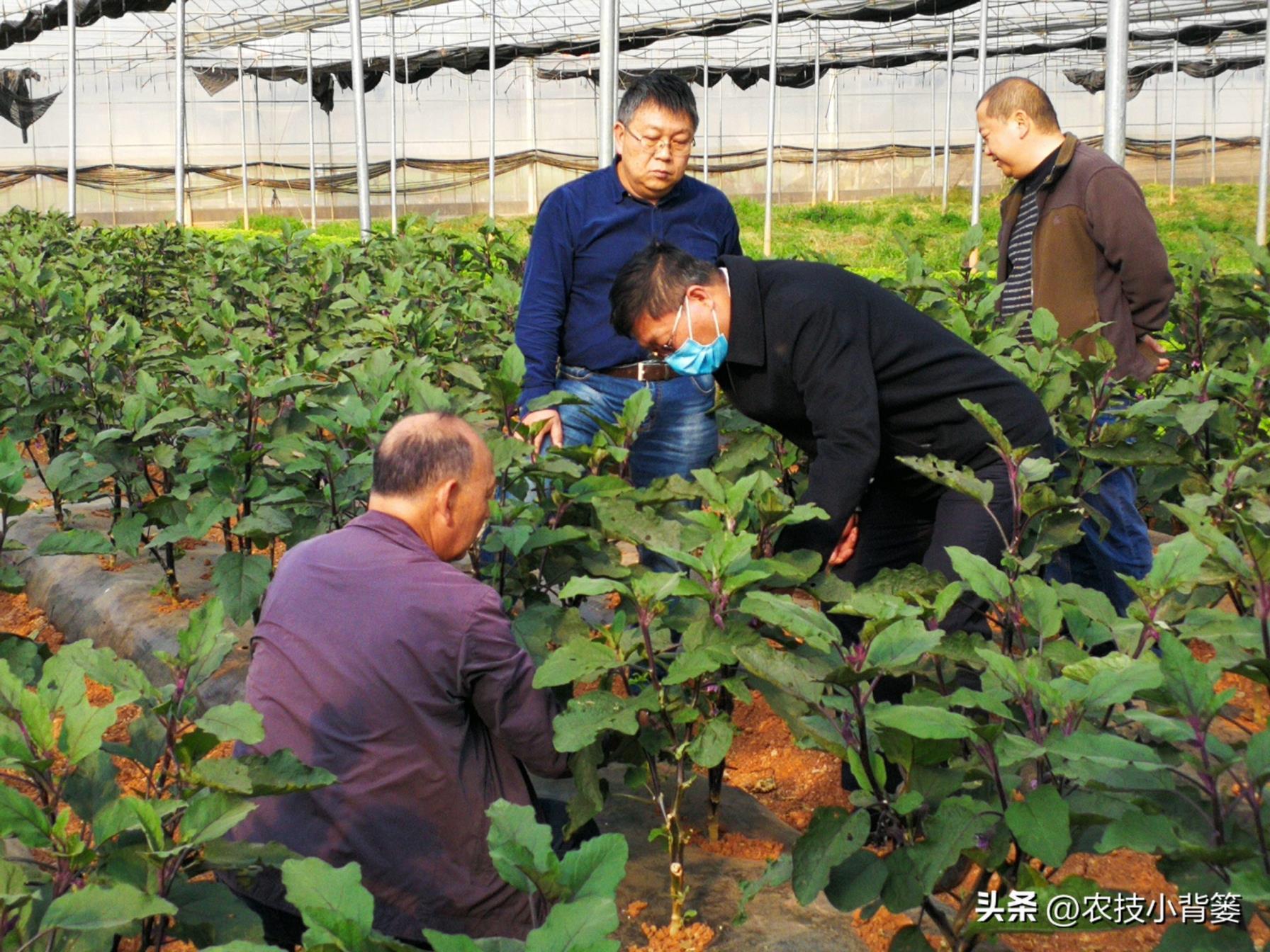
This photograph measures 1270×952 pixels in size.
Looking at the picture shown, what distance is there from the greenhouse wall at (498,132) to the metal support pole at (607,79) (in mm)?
19523

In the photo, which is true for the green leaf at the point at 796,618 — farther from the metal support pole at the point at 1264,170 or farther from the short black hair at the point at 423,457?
the metal support pole at the point at 1264,170

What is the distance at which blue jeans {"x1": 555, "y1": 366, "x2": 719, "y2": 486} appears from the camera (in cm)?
353

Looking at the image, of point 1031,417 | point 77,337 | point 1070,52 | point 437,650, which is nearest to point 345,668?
point 437,650

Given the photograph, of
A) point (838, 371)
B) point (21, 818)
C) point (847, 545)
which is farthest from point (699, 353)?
point (21, 818)

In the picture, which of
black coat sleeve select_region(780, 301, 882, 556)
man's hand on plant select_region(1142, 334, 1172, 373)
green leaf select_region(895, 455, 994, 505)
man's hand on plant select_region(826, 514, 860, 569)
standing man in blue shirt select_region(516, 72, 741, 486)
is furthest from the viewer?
man's hand on plant select_region(1142, 334, 1172, 373)

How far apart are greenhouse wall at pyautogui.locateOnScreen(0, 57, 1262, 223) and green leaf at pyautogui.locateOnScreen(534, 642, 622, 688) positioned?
25419 millimetres

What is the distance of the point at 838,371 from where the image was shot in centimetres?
266

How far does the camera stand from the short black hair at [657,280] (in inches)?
106

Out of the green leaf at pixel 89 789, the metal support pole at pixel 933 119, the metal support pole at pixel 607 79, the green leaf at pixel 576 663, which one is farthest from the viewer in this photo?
the metal support pole at pixel 933 119

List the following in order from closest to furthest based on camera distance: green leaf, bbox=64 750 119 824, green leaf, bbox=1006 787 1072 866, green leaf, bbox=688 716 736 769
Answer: green leaf, bbox=1006 787 1072 866 < green leaf, bbox=64 750 119 824 < green leaf, bbox=688 716 736 769

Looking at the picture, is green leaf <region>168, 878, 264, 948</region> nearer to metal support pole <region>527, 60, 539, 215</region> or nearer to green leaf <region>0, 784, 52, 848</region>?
green leaf <region>0, 784, 52, 848</region>

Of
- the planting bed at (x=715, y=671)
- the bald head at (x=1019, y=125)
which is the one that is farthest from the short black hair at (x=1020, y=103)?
the planting bed at (x=715, y=671)

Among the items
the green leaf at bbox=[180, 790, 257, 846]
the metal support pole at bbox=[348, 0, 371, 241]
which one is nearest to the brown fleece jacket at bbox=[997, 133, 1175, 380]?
the green leaf at bbox=[180, 790, 257, 846]

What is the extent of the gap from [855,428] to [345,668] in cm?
109
